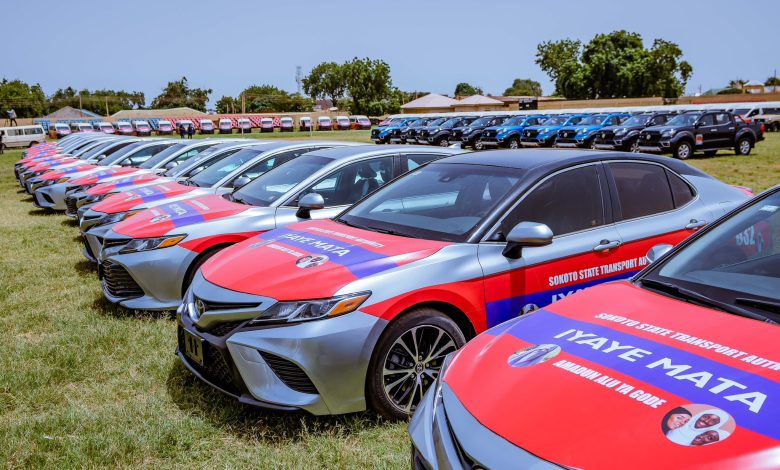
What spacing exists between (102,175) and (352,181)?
25.4 feet

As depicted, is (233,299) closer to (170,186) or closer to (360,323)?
(360,323)

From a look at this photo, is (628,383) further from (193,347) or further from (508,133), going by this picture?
(508,133)

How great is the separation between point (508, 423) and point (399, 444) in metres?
1.55

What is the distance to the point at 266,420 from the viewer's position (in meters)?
3.78

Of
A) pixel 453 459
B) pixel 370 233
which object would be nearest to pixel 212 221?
pixel 370 233

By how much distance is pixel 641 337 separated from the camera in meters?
2.32

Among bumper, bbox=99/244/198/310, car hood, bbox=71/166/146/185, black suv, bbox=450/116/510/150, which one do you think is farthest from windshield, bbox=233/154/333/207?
black suv, bbox=450/116/510/150

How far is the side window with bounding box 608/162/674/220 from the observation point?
4477mm

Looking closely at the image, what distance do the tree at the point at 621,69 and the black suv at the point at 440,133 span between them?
43956 millimetres

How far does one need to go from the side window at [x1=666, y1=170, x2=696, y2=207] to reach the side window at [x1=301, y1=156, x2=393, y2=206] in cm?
259

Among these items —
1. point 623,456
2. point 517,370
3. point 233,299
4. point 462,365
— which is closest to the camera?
point 623,456

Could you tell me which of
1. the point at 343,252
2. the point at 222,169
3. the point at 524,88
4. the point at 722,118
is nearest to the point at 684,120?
the point at 722,118

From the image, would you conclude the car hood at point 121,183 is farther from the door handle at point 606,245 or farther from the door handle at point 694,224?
the door handle at point 694,224

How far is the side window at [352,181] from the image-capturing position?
607cm
